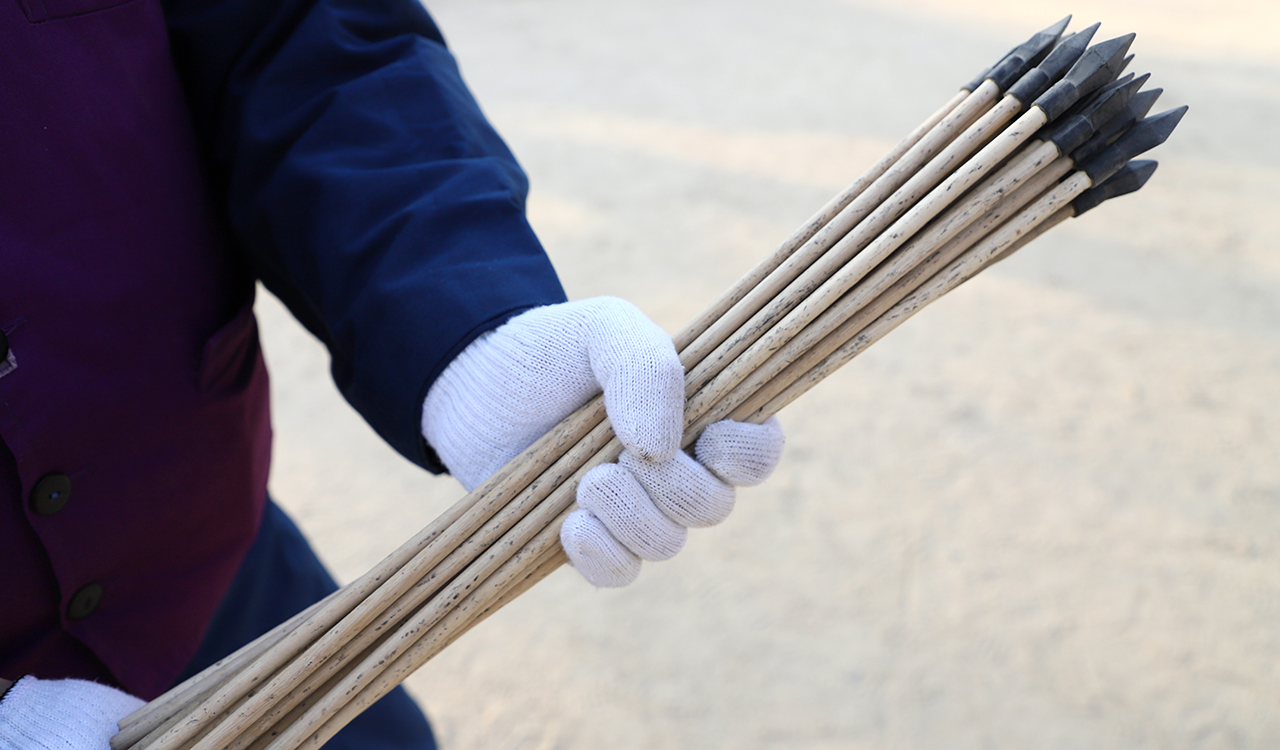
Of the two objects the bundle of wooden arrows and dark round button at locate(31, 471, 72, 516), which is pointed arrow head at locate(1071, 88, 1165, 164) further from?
dark round button at locate(31, 471, 72, 516)

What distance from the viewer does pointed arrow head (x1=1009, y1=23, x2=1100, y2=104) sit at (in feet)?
1.86

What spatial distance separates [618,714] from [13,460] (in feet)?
3.09

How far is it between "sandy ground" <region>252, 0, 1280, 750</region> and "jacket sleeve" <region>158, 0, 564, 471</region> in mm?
828

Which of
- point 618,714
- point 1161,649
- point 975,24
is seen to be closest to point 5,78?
point 618,714

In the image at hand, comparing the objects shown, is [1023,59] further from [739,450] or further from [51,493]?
[51,493]

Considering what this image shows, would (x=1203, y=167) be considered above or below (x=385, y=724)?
above

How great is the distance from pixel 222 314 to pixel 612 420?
340 millimetres

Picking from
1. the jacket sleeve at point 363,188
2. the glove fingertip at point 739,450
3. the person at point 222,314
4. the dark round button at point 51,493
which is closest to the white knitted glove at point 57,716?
the person at point 222,314

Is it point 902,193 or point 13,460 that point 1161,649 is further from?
point 13,460

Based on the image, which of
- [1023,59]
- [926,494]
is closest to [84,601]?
[1023,59]

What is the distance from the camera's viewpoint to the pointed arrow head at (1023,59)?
1.92 ft

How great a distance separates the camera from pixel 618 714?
1.35m

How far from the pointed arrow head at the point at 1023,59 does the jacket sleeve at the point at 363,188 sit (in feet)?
1.11

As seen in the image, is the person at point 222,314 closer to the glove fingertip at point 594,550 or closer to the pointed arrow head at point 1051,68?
the glove fingertip at point 594,550
